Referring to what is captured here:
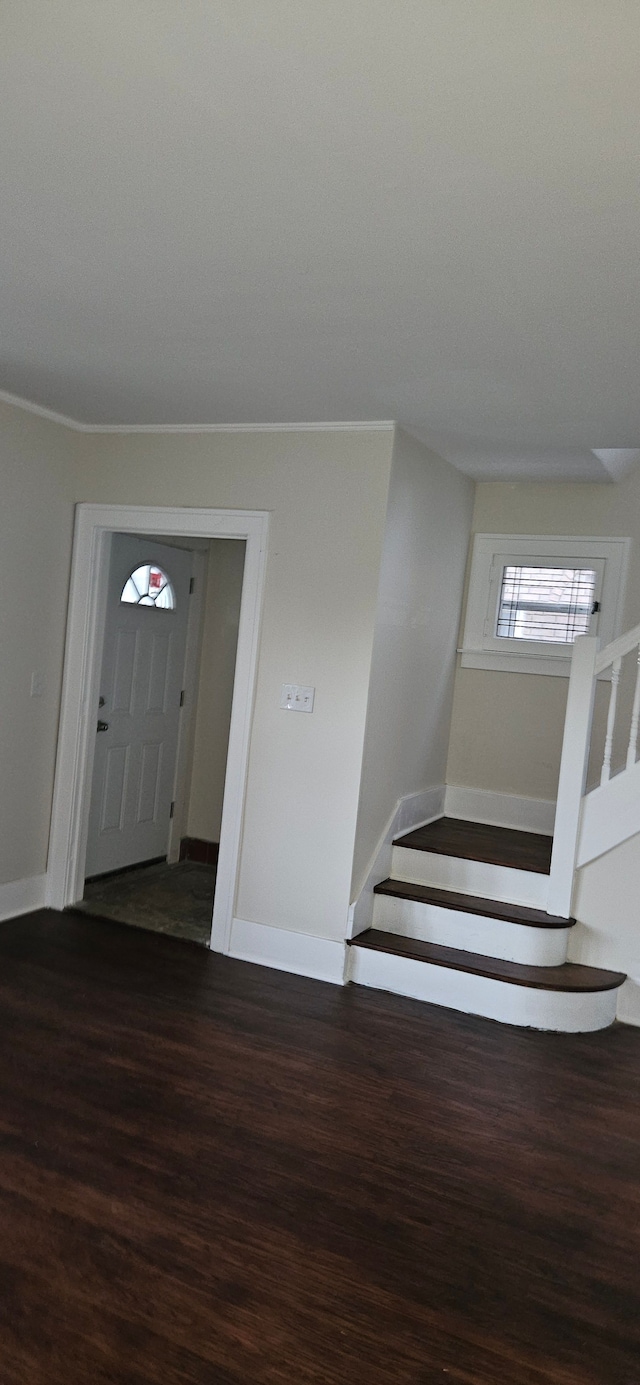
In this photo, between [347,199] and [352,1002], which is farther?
[352,1002]

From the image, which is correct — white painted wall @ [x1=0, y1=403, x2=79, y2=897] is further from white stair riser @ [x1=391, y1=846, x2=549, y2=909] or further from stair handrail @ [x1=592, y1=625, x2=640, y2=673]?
stair handrail @ [x1=592, y1=625, x2=640, y2=673]

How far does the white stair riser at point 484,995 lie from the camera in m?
4.02

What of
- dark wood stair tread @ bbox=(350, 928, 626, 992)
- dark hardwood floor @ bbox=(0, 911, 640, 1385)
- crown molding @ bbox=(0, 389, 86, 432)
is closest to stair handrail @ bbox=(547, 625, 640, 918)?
dark wood stair tread @ bbox=(350, 928, 626, 992)

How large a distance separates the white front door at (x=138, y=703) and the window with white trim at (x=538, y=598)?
72.1 inches

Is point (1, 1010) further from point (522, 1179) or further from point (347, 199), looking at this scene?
point (347, 199)

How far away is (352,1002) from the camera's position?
4.12 meters

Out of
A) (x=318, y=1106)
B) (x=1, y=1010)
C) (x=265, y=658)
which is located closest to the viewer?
(x=318, y=1106)

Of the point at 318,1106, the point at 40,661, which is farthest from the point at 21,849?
the point at 318,1106

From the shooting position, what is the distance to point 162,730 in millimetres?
5941

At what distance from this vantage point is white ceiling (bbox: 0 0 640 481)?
159cm

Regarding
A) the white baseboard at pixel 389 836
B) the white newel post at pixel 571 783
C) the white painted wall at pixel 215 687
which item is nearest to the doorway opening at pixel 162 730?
the white painted wall at pixel 215 687

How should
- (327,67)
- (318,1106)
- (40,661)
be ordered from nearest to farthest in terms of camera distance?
(327,67) < (318,1106) < (40,661)

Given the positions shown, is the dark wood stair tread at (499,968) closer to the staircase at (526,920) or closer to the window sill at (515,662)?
the staircase at (526,920)

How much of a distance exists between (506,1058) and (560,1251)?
1.14 metres
